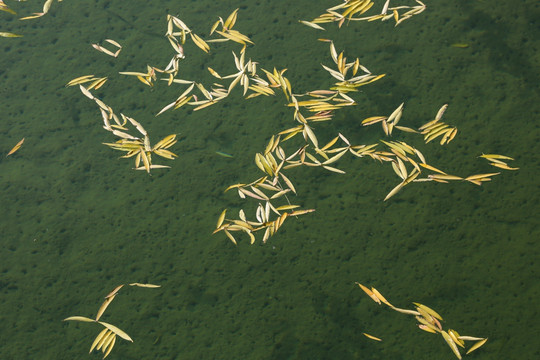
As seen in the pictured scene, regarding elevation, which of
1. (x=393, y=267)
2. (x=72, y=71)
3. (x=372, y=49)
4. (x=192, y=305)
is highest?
(x=372, y=49)

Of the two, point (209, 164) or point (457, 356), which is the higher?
point (209, 164)

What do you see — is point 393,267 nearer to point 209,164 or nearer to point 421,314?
point 421,314

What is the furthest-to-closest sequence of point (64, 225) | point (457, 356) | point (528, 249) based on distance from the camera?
1. point (64, 225)
2. point (528, 249)
3. point (457, 356)

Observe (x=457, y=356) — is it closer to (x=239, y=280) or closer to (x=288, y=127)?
(x=239, y=280)

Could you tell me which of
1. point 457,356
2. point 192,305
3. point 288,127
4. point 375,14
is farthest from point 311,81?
point 457,356

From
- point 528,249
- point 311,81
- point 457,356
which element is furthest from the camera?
point 311,81

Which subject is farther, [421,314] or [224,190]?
[224,190]
